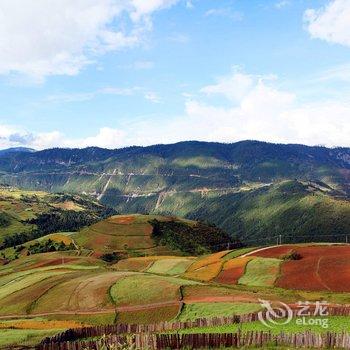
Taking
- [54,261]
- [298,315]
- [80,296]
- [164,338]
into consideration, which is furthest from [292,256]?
[54,261]

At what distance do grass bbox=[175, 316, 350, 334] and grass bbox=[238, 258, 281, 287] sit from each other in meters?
40.3

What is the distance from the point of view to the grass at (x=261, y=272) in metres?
88.4

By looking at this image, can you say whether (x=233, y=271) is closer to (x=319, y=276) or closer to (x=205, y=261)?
(x=319, y=276)

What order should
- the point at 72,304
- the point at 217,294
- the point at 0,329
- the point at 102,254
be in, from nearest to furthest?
the point at 0,329
the point at 217,294
the point at 72,304
the point at 102,254

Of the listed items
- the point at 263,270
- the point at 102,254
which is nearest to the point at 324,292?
the point at 263,270

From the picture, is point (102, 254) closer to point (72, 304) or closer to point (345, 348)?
point (72, 304)

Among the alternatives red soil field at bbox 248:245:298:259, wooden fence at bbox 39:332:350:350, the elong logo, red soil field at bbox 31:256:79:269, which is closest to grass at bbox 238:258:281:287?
red soil field at bbox 248:245:298:259

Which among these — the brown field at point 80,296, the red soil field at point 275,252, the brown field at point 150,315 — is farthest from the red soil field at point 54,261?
the brown field at point 150,315

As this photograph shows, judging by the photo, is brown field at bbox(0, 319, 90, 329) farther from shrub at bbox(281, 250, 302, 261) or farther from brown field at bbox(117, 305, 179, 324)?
shrub at bbox(281, 250, 302, 261)

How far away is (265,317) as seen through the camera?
47.9 m

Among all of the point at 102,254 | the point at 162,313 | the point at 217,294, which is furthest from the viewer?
the point at 102,254

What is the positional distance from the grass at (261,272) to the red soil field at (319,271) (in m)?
1.85

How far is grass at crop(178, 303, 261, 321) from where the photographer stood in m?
56.7

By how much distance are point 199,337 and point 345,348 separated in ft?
37.2
